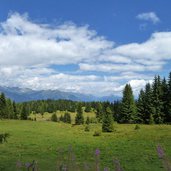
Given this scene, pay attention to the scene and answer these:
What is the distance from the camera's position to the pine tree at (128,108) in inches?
3551

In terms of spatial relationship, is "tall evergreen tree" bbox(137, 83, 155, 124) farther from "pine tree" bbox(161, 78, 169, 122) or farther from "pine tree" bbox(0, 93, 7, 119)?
"pine tree" bbox(0, 93, 7, 119)

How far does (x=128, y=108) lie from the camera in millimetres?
91188

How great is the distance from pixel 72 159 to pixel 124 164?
25.4 meters

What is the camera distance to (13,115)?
13562cm

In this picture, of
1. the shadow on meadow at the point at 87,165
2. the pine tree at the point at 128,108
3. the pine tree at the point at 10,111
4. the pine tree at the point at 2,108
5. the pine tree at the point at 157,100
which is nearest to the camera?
the shadow on meadow at the point at 87,165

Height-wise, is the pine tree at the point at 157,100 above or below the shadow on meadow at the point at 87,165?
above

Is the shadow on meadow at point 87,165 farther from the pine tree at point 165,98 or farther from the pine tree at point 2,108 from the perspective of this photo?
the pine tree at point 2,108

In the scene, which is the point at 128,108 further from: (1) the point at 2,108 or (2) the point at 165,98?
(1) the point at 2,108

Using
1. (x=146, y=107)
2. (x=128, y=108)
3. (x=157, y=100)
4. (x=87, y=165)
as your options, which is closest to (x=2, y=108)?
(x=128, y=108)

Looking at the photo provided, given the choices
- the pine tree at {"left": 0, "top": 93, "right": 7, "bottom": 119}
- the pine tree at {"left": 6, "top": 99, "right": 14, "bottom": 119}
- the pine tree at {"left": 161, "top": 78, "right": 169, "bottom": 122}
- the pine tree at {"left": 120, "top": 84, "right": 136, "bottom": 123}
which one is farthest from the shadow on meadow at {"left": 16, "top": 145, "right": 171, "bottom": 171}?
the pine tree at {"left": 6, "top": 99, "right": 14, "bottom": 119}

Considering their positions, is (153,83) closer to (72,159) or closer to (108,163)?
(108,163)

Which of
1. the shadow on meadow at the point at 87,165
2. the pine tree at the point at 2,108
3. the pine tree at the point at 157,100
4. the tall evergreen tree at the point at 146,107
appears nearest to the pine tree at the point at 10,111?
the pine tree at the point at 2,108

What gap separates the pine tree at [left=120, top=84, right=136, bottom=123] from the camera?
90.2 m

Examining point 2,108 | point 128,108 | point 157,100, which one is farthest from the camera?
point 2,108
